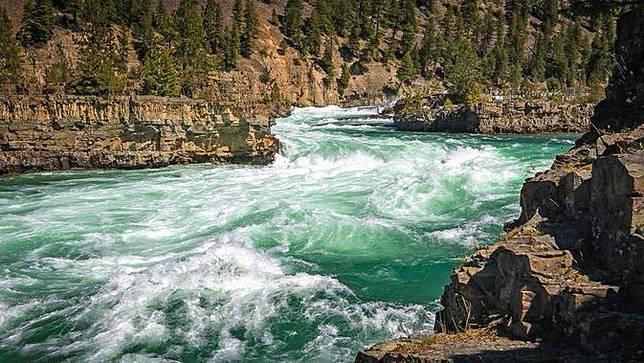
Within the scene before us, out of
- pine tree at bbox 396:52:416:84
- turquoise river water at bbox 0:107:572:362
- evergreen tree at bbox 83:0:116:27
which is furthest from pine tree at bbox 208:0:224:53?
turquoise river water at bbox 0:107:572:362

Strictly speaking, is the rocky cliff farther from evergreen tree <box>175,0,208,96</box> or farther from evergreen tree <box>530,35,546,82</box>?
evergreen tree <box>530,35,546,82</box>

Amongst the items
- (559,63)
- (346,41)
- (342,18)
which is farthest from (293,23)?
(559,63)

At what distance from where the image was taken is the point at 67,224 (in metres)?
20.2

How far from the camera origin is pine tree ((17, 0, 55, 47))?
7156 centimetres

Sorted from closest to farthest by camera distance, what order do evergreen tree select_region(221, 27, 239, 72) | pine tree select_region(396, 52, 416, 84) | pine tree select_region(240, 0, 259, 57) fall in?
evergreen tree select_region(221, 27, 239, 72) < pine tree select_region(240, 0, 259, 57) < pine tree select_region(396, 52, 416, 84)

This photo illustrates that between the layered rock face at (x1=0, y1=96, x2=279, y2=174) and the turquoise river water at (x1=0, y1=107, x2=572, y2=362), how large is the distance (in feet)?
5.64

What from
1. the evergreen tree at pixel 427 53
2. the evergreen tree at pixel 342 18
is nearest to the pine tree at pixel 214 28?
the evergreen tree at pixel 342 18

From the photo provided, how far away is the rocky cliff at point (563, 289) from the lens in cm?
560

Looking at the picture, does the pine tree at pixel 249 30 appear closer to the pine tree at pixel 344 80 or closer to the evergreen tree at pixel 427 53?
the pine tree at pixel 344 80

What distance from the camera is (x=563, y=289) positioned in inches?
245

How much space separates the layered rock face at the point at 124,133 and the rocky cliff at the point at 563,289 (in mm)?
25791

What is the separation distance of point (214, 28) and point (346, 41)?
96.3 ft

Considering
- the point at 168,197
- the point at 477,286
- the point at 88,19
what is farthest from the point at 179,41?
the point at 477,286

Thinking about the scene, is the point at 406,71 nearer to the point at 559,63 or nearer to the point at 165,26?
the point at 559,63
